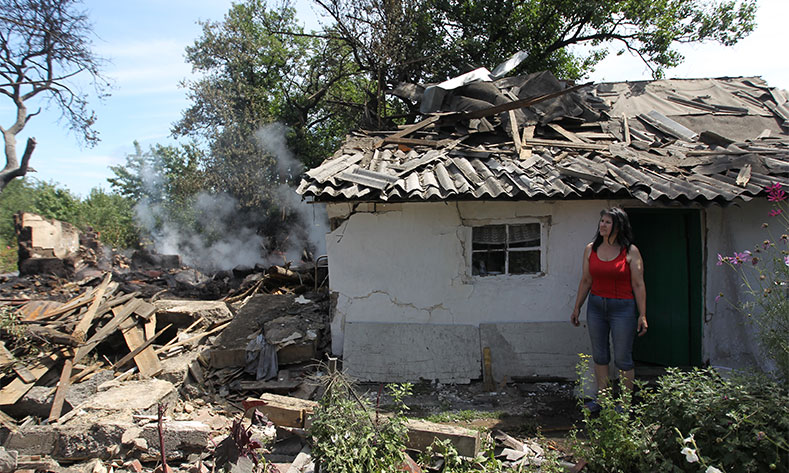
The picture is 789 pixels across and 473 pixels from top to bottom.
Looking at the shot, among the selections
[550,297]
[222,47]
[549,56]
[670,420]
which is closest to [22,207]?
[222,47]

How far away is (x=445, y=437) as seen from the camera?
426 cm

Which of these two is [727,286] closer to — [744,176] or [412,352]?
[744,176]

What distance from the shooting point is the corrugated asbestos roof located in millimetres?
6094

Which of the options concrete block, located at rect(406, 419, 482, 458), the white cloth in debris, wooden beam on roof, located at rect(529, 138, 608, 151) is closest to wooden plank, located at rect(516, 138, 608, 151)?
wooden beam on roof, located at rect(529, 138, 608, 151)

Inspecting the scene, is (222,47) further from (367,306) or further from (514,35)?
(367,306)

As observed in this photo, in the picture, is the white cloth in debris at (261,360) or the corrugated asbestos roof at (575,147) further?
the white cloth in debris at (261,360)

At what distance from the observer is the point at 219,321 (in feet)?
29.7

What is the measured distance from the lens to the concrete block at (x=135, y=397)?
579cm

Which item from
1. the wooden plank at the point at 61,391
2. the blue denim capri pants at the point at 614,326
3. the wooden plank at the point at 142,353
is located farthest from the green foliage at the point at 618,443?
the wooden plank at the point at 61,391

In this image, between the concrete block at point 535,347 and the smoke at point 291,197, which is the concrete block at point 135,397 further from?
the smoke at point 291,197

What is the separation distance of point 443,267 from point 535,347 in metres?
1.68


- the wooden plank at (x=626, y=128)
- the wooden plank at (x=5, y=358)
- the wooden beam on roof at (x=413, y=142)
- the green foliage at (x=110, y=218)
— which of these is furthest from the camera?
the green foliage at (x=110, y=218)

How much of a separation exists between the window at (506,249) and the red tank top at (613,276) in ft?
4.87

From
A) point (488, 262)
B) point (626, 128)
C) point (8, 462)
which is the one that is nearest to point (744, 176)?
point (626, 128)
